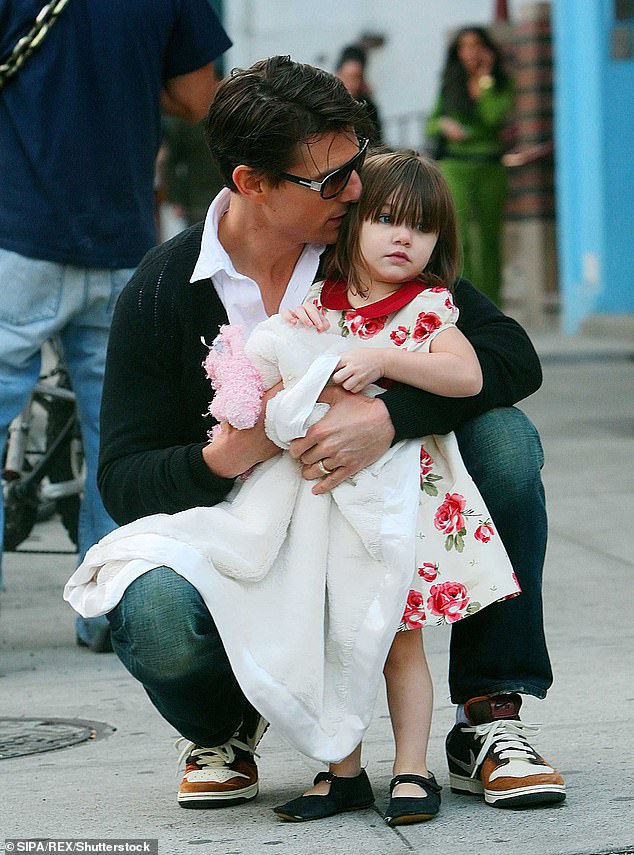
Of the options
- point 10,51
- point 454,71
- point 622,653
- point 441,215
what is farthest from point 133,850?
point 454,71

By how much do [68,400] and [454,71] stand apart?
20.8ft

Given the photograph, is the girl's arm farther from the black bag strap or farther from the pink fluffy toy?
the black bag strap

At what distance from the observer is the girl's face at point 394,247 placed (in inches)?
117

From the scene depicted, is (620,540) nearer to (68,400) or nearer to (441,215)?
(68,400)

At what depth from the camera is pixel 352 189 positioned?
3.01 meters

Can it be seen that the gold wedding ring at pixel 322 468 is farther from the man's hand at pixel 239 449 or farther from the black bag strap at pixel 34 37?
the black bag strap at pixel 34 37

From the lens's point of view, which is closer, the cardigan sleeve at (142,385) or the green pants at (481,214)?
the cardigan sleeve at (142,385)

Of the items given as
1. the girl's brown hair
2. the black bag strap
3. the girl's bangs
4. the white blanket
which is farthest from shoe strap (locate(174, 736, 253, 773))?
the black bag strap

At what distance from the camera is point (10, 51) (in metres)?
4.09

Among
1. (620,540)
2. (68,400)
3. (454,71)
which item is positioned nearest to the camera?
(68,400)

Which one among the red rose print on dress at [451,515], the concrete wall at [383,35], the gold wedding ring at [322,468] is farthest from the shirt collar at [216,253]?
the concrete wall at [383,35]

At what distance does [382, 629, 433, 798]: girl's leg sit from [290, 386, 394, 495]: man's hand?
308 millimetres

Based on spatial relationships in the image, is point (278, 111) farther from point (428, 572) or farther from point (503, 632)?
point (503, 632)

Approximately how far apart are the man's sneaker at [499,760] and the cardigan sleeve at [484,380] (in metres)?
0.53
